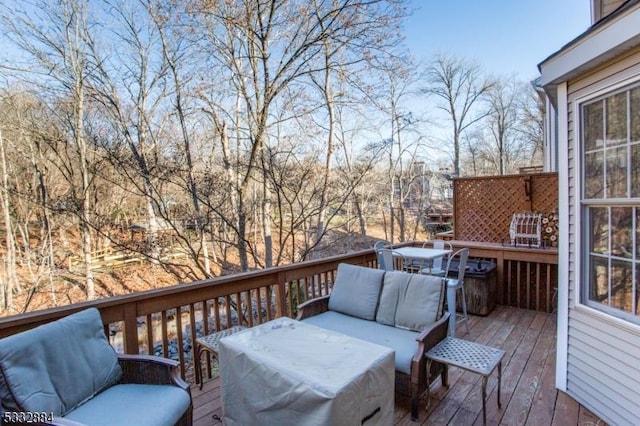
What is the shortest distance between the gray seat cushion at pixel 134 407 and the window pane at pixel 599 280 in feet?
9.57

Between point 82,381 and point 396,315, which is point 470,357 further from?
point 82,381

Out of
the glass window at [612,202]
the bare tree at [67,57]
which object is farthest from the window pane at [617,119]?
the bare tree at [67,57]

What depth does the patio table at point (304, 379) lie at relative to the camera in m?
1.52

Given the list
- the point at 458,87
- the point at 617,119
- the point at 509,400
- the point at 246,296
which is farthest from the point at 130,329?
the point at 458,87

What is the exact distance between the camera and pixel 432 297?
273 centimetres

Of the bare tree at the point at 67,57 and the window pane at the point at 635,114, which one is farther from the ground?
the bare tree at the point at 67,57

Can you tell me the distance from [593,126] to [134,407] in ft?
11.6

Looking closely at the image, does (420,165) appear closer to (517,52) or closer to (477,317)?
(517,52)

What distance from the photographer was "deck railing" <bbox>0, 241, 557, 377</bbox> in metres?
2.37

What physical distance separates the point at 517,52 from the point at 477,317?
13.4m

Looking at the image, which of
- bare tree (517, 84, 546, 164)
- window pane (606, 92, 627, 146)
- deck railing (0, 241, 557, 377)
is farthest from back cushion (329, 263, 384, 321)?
bare tree (517, 84, 546, 164)

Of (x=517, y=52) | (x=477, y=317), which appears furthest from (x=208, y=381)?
(x=517, y=52)

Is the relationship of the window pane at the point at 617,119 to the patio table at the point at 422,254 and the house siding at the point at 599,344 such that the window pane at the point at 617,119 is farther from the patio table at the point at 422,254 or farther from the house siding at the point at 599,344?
the patio table at the point at 422,254

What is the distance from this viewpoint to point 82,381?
5.94 ft
